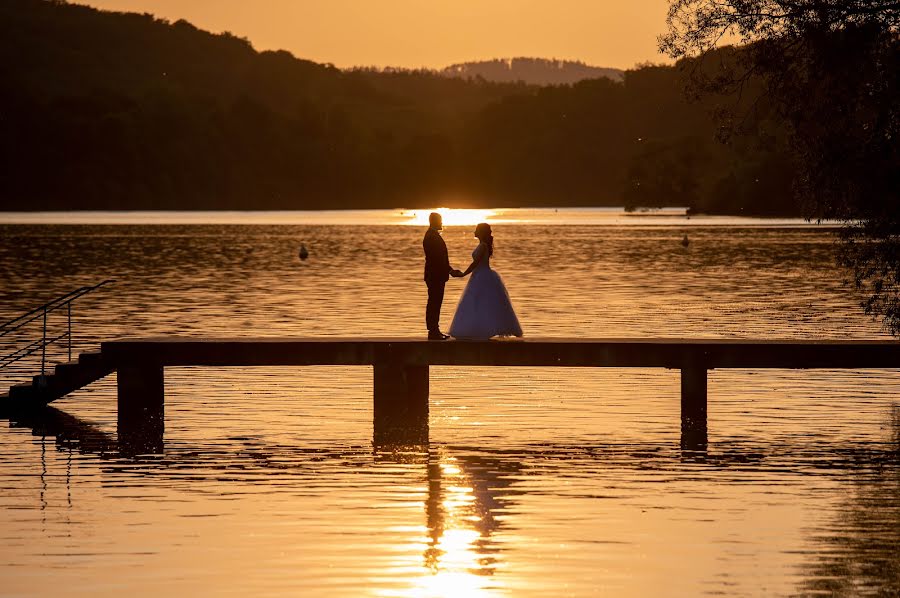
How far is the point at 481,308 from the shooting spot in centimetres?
2820

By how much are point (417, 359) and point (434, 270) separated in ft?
5.43

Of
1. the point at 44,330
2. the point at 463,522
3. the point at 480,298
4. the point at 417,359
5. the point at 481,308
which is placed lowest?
the point at 463,522

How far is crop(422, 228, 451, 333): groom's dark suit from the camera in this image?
28219 millimetres

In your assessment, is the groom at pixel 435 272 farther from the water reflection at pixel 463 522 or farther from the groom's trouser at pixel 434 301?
the water reflection at pixel 463 522

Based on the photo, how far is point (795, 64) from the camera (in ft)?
103

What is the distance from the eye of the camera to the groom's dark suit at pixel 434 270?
2822 centimetres

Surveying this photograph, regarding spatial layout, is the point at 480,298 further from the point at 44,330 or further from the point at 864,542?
the point at 864,542

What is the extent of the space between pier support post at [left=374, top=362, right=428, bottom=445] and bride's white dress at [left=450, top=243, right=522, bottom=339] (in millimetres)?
1148

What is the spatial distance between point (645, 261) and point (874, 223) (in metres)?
81.4

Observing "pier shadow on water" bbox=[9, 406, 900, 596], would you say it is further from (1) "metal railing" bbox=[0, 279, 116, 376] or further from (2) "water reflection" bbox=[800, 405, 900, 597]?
(1) "metal railing" bbox=[0, 279, 116, 376]

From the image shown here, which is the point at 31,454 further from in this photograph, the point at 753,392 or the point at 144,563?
the point at 753,392

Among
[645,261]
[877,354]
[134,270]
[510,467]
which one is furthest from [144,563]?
[645,261]

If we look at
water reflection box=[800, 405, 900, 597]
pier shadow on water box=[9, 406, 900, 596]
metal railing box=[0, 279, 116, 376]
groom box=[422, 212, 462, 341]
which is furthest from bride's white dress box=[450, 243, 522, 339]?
water reflection box=[800, 405, 900, 597]

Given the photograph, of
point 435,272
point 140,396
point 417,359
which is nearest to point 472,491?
point 417,359
